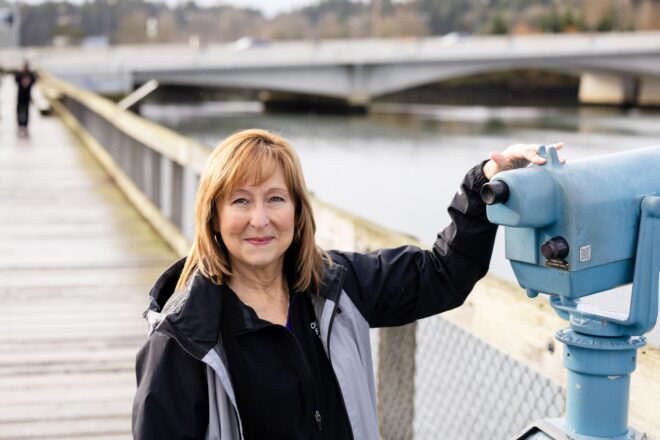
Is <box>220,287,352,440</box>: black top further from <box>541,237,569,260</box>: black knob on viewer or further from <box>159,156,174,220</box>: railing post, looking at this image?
<box>159,156,174,220</box>: railing post

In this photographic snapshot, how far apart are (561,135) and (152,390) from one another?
33495 mm

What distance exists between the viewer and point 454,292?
2289mm

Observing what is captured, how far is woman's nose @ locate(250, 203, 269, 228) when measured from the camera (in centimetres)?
204

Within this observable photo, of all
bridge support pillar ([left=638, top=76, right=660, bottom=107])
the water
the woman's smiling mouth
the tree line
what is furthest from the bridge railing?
the tree line

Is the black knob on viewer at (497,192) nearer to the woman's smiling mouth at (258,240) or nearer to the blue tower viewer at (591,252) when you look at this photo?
the blue tower viewer at (591,252)

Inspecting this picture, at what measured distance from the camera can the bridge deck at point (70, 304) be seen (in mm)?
3924

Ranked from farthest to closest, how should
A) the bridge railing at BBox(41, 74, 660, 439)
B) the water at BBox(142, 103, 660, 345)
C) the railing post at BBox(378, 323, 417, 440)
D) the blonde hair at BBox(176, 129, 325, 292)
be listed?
the water at BBox(142, 103, 660, 345), the railing post at BBox(378, 323, 417, 440), the bridge railing at BBox(41, 74, 660, 439), the blonde hair at BBox(176, 129, 325, 292)

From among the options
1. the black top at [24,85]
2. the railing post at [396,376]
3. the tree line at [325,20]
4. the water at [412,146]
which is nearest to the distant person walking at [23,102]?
the black top at [24,85]

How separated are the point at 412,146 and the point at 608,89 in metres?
37.2

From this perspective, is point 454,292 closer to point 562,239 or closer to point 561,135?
point 562,239

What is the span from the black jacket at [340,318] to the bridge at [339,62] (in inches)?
1608

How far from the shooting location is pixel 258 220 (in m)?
2.04

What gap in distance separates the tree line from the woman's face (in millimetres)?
83722

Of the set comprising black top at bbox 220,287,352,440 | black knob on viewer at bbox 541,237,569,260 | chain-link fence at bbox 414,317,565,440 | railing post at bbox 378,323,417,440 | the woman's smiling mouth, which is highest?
black knob on viewer at bbox 541,237,569,260
